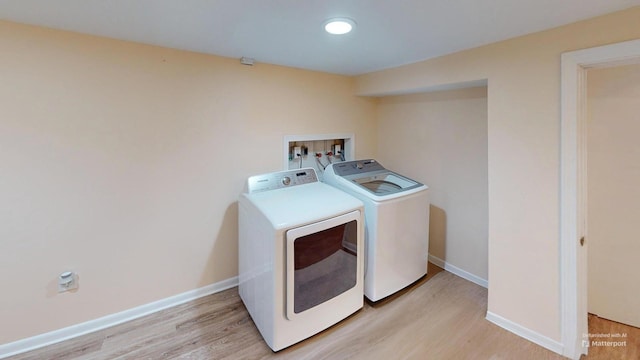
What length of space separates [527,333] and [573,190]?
98 cm

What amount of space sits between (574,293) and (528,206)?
0.54m

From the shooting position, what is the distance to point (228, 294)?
A: 2484 mm

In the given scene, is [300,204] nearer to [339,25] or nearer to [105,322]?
[339,25]

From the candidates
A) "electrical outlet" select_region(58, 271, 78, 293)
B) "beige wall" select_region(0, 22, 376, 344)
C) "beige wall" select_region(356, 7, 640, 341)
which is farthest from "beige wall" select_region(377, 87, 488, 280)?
"electrical outlet" select_region(58, 271, 78, 293)

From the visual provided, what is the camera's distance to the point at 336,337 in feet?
6.49

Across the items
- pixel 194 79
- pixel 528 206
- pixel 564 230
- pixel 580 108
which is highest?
pixel 194 79

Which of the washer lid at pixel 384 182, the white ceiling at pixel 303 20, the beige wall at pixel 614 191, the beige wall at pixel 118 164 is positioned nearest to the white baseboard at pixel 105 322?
the beige wall at pixel 118 164

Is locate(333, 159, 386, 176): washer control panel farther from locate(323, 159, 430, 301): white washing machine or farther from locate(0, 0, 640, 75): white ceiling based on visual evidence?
locate(0, 0, 640, 75): white ceiling

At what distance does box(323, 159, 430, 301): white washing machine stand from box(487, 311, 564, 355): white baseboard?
657mm

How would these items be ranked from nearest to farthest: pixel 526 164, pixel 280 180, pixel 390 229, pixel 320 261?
pixel 526 164, pixel 320 261, pixel 390 229, pixel 280 180

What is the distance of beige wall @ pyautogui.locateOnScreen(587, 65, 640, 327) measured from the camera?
1.90m

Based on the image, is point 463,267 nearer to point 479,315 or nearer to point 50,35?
point 479,315

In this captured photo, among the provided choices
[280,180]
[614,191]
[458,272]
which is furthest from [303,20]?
[458,272]

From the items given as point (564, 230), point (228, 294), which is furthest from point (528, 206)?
point (228, 294)
